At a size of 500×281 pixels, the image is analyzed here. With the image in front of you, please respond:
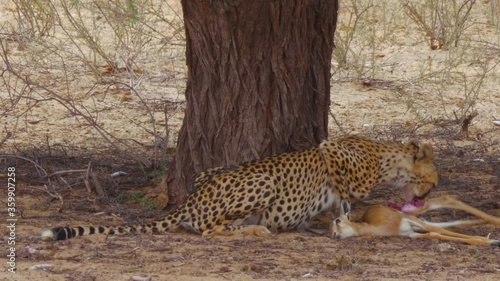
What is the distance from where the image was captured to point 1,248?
16.2ft

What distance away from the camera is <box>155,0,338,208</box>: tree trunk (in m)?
5.69

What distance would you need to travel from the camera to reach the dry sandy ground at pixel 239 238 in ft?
15.2

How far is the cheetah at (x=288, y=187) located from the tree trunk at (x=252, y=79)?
233mm

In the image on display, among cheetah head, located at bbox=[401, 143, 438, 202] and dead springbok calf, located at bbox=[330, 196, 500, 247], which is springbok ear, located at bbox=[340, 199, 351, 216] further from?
cheetah head, located at bbox=[401, 143, 438, 202]

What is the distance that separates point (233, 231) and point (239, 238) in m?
0.10

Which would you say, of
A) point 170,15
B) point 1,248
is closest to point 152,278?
point 1,248

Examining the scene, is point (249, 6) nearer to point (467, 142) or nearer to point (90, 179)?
point (90, 179)

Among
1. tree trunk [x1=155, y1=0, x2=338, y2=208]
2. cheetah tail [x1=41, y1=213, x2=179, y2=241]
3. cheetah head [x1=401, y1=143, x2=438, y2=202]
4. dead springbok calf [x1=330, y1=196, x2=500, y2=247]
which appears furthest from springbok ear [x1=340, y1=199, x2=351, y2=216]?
cheetah tail [x1=41, y1=213, x2=179, y2=241]

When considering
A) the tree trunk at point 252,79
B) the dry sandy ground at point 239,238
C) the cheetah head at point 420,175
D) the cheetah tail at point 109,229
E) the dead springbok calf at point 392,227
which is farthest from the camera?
the cheetah head at point 420,175

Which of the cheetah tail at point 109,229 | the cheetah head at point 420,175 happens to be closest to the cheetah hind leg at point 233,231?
Result: the cheetah tail at point 109,229

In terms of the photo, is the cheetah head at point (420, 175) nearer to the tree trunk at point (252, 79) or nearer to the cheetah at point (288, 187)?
the cheetah at point (288, 187)

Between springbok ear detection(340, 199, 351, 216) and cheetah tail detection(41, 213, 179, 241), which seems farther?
springbok ear detection(340, 199, 351, 216)

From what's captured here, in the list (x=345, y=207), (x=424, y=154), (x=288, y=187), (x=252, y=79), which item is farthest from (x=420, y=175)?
(x=252, y=79)

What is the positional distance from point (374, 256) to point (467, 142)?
3.32m
